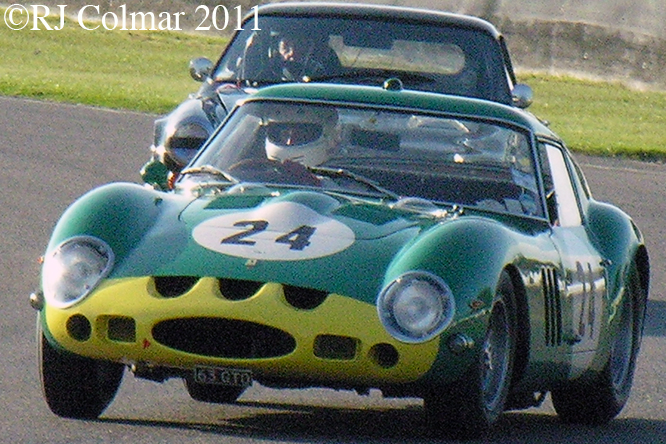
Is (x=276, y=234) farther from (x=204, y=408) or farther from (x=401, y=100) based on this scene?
(x=401, y=100)

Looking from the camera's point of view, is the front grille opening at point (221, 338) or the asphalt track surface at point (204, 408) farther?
the asphalt track surface at point (204, 408)

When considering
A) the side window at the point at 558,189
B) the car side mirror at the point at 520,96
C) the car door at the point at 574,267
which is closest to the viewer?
the car door at the point at 574,267

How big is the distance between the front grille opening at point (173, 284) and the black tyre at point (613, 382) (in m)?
1.91

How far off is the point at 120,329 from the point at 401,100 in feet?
6.13

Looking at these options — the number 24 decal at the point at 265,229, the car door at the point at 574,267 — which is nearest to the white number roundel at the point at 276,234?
the number 24 decal at the point at 265,229

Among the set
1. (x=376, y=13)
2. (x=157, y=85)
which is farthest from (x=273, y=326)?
(x=157, y=85)

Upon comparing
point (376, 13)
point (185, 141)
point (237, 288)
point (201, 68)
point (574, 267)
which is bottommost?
point (201, 68)

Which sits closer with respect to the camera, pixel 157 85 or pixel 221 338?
pixel 221 338

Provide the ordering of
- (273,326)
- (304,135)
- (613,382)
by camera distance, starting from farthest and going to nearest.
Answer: (613,382), (304,135), (273,326)

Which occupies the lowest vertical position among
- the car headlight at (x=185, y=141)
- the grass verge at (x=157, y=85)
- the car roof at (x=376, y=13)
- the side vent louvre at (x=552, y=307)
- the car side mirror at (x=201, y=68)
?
the grass verge at (x=157, y=85)

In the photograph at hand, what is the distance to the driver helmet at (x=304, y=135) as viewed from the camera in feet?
22.1

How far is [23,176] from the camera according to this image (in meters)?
14.2

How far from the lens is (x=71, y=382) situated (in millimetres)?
5789

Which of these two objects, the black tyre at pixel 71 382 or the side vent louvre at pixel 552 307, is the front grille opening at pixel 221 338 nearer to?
the black tyre at pixel 71 382
